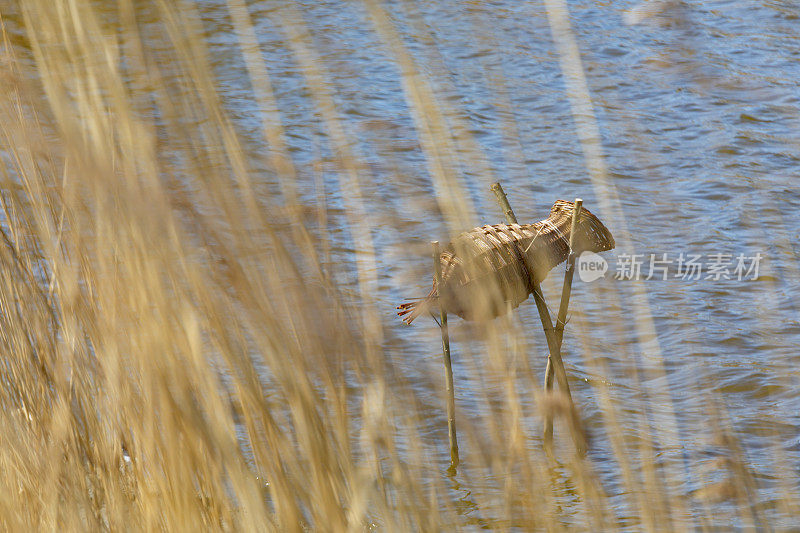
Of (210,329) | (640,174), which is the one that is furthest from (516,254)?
(640,174)

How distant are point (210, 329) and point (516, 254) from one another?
1259mm

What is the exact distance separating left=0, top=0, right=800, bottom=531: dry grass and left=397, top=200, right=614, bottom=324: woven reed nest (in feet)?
2.64

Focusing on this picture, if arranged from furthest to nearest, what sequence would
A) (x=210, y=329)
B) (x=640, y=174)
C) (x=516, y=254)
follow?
(x=640, y=174), (x=516, y=254), (x=210, y=329)

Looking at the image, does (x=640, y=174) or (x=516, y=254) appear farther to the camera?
(x=640, y=174)

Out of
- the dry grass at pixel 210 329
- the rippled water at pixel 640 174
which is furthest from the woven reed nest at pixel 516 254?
the dry grass at pixel 210 329

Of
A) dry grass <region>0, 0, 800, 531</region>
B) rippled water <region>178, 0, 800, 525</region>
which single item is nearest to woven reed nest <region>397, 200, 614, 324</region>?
rippled water <region>178, 0, 800, 525</region>

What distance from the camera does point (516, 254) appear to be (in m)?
2.10

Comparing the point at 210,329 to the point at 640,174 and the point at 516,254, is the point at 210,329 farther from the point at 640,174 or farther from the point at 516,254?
the point at 640,174

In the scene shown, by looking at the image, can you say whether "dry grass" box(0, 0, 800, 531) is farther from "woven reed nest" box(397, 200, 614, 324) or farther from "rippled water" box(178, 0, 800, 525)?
"woven reed nest" box(397, 200, 614, 324)

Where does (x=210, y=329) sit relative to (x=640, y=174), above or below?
above

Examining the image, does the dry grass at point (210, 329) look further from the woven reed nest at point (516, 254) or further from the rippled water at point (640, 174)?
the woven reed nest at point (516, 254)

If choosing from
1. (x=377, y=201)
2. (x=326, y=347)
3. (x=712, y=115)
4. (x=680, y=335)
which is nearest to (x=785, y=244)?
(x=377, y=201)

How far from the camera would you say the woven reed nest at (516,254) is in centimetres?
202

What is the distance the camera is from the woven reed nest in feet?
6.64
